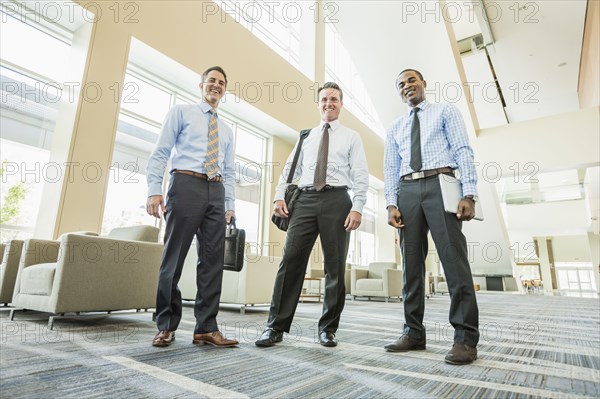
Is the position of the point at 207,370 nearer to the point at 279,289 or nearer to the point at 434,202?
the point at 279,289

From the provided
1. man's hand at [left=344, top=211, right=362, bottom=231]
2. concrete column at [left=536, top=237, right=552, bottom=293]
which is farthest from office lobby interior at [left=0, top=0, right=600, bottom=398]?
concrete column at [left=536, top=237, right=552, bottom=293]

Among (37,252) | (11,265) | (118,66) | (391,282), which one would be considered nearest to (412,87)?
(37,252)

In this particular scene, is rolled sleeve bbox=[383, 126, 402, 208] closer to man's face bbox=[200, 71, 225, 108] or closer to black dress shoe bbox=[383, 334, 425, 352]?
black dress shoe bbox=[383, 334, 425, 352]

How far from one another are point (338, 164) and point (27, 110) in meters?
4.56

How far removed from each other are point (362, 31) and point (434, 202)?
19.4ft

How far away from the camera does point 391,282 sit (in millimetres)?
7086

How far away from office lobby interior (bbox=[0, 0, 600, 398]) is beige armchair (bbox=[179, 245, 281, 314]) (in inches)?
1.1

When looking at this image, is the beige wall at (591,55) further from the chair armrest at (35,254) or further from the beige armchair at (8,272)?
the beige armchair at (8,272)

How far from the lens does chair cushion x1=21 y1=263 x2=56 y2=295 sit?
99.3 inches

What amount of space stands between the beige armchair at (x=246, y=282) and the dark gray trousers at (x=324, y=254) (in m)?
2.05

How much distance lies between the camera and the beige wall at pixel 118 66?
4148 millimetres

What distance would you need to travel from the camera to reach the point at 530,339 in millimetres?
2344

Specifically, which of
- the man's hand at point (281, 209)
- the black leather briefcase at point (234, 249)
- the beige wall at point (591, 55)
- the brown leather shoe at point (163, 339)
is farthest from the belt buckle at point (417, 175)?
the beige wall at point (591, 55)

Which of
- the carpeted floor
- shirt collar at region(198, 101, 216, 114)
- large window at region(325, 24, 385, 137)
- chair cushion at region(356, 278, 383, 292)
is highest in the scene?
large window at region(325, 24, 385, 137)
